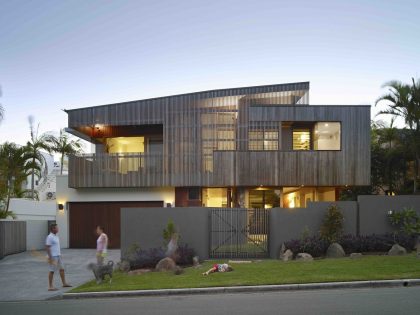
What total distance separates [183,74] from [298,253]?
14.4m

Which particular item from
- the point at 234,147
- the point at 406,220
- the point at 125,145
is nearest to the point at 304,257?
the point at 406,220

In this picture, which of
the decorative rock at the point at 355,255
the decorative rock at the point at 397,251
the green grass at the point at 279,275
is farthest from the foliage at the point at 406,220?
the decorative rock at the point at 355,255

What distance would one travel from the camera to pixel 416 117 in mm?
22688

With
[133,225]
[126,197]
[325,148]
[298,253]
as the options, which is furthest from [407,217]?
[126,197]

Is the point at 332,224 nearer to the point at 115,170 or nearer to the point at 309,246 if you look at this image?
the point at 309,246

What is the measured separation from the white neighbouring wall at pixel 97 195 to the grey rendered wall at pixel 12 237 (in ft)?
6.97

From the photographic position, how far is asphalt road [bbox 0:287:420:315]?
8.48m

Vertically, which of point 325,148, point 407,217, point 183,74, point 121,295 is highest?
point 183,74

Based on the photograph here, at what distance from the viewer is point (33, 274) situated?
615 inches

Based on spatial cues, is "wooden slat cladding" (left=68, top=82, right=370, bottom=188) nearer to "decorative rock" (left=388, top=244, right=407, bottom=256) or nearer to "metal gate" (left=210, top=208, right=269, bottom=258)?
"metal gate" (left=210, top=208, right=269, bottom=258)

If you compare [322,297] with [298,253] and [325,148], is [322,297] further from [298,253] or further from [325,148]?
[325,148]

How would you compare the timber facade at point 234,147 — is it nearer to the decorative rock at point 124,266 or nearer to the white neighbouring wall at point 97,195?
the white neighbouring wall at point 97,195

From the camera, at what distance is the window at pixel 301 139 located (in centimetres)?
2452

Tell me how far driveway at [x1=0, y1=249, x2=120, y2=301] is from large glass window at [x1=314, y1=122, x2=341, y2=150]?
1166 cm
